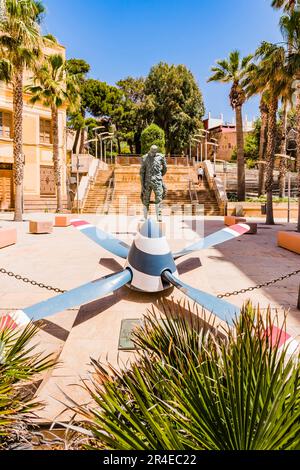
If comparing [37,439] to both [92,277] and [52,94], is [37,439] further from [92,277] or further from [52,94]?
[52,94]

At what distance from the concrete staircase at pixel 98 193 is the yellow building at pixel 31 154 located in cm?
361

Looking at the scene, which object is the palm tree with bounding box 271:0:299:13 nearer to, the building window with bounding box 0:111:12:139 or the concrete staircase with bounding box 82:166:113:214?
the concrete staircase with bounding box 82:166:113:214

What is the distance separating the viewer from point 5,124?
29406 millimetres

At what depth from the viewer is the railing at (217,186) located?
82.2ft

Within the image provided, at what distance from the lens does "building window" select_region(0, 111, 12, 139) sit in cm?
2923

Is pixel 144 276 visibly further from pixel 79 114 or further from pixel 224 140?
pixel 224 140

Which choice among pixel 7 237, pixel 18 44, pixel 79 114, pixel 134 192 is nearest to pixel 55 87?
pixel 18 44

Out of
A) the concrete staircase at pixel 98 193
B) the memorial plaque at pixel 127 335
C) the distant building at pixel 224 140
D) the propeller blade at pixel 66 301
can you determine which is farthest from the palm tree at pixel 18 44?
the distant building at pixel 224 140

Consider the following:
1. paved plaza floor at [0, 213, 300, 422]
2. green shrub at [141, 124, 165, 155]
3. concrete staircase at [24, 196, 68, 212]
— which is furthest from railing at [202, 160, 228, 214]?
paved plaza floor at [0, 213, 300, 422]

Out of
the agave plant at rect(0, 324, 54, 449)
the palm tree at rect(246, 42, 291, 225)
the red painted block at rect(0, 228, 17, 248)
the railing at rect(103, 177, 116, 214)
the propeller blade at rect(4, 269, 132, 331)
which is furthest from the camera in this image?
the railing at rect(103, 177, 116, 214)

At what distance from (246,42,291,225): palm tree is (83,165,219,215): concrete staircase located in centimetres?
719

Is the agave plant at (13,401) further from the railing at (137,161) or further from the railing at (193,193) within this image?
the railing at (137,161)
